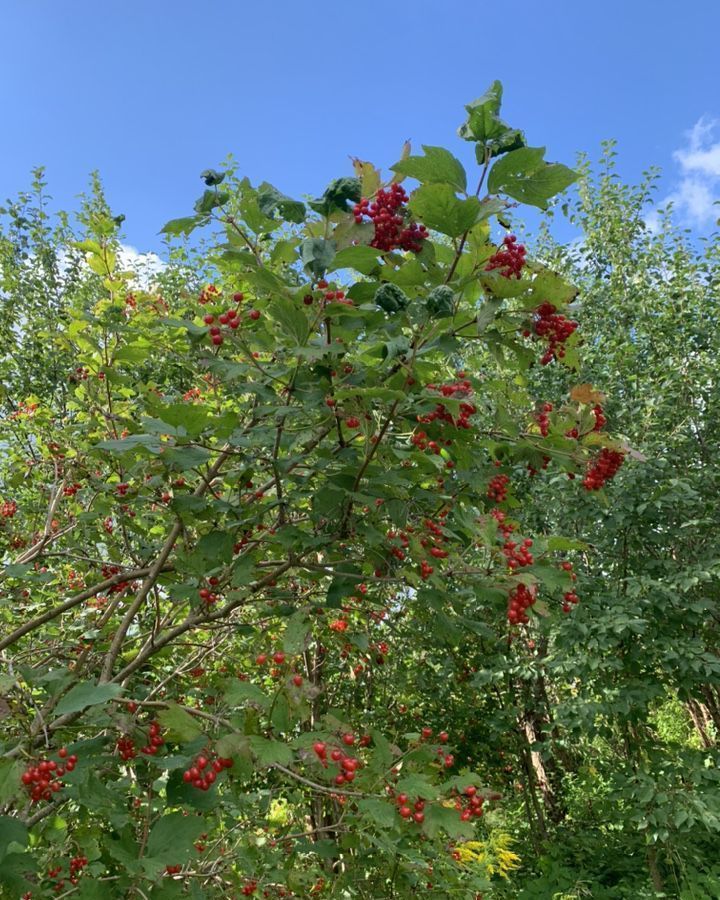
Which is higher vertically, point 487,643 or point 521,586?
point 487,643

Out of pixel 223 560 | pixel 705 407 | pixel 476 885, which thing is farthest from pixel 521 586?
pixel 705 407

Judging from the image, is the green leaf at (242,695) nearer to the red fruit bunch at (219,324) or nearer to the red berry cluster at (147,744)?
the red berry cluster at (147,744)

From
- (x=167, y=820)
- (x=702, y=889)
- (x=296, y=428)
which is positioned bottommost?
(x=702, y=889)

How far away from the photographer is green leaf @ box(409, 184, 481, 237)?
159 centimetres

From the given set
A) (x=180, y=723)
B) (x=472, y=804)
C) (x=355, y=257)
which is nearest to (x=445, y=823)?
(x=472, y=804)

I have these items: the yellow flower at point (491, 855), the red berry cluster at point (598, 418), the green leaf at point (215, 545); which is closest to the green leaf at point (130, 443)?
the green leaf at point (215, 545)

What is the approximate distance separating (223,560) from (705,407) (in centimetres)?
550

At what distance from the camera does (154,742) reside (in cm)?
207

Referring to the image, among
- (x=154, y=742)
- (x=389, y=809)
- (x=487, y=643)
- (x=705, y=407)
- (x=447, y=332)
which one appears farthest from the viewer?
(x=487, y=643)

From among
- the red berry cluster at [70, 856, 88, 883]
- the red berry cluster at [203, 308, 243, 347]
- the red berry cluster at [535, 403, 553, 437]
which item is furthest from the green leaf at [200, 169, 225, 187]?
the red berry cluster at [70, 856, 88, 883]

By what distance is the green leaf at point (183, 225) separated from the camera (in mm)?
1925

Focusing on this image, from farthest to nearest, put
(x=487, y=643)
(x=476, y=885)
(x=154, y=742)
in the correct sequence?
(x=487, y=643)
(x=476, y=885)
(x=154, y=742)

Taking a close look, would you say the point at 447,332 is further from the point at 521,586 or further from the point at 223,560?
the point at 223,560

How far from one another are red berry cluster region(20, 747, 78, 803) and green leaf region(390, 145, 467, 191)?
184cm
